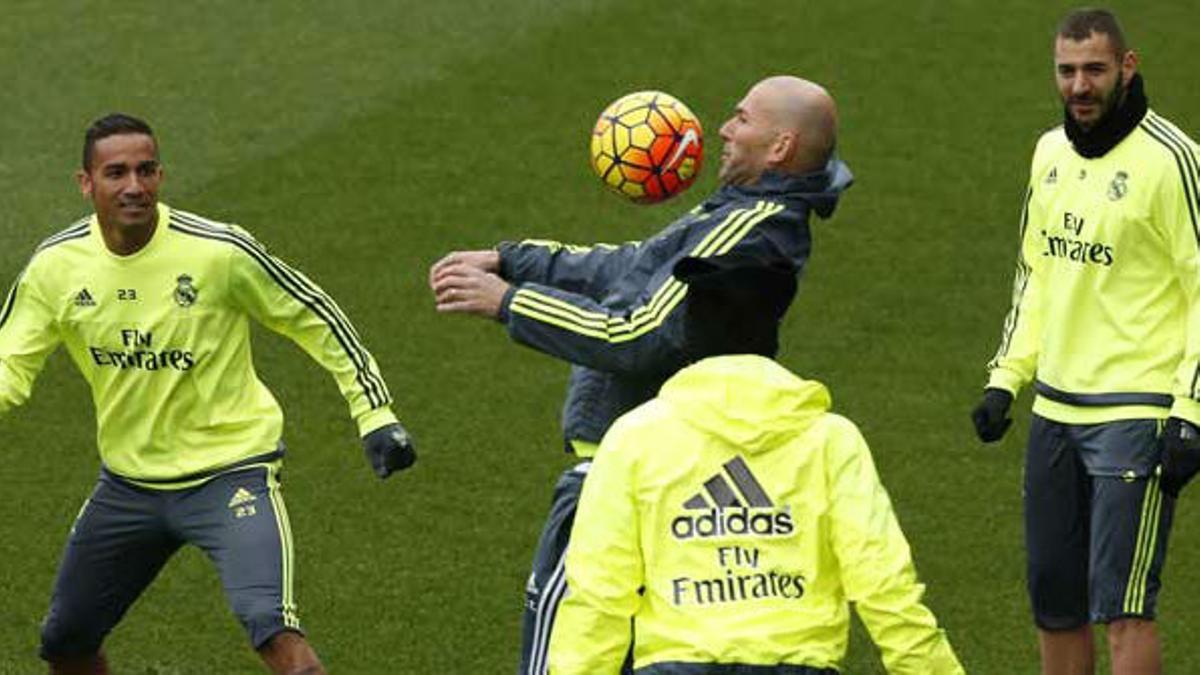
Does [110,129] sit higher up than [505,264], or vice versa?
[110,129]

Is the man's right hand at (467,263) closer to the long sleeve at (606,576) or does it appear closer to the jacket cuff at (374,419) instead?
the jacket cuff at (374,419)

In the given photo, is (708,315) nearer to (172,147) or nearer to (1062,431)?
(1062,431)

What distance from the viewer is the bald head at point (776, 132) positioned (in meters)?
8.73

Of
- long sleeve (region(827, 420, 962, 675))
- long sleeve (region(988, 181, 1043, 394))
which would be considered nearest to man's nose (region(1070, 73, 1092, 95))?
long sleeve (region(988, 181, 1043, 394))

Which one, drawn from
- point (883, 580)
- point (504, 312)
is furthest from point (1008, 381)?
point (883, 580)

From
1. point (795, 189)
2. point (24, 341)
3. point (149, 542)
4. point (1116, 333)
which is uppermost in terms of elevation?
point (795, 189)

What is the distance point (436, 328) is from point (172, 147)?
3490 millimetres

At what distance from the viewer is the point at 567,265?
9195 millimetres

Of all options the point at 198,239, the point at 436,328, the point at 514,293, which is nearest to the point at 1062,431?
the point at 514,293

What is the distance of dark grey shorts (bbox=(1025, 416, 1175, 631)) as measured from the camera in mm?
9766

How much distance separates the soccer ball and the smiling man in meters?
0.50

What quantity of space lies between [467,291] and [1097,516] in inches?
108

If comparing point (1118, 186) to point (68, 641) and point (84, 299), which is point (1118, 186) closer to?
point (84, 299)

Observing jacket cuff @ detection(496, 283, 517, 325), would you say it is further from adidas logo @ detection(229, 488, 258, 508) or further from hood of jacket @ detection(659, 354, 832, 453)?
adidas logo @ detection(229, 488, 258, 508)
